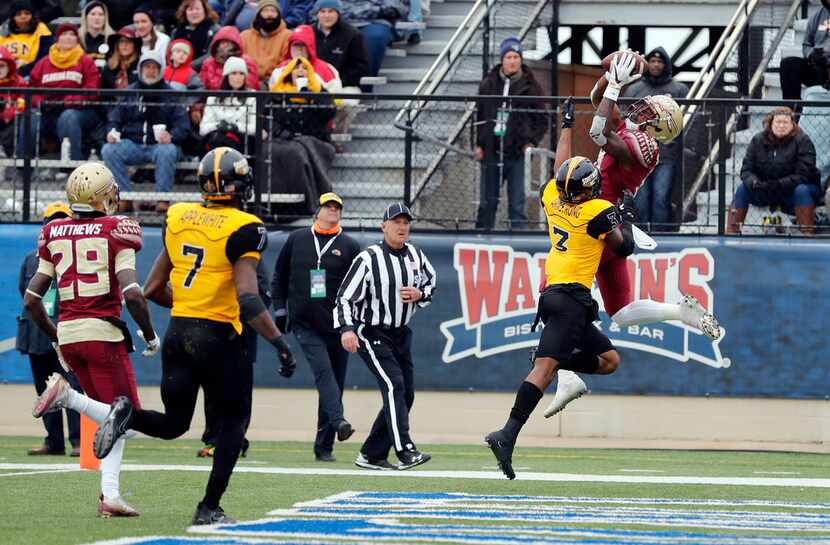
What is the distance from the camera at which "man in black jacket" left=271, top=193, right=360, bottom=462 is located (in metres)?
12.0

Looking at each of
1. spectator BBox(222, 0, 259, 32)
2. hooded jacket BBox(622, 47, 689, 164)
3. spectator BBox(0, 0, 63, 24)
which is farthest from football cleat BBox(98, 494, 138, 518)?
spectator BBox(0, 0, 63, 24)

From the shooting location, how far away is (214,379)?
7316mm

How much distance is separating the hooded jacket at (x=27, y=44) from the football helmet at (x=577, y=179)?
9.52m

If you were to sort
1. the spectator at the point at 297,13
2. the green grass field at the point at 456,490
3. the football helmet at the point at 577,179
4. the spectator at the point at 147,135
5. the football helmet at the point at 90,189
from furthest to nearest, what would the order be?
the spectator at the point at 297,13
the spectator at the point at 147,135
the football helmet at the point at 577,179
the football helmet at the point at 90,189
the green grass field at the point at 456,490

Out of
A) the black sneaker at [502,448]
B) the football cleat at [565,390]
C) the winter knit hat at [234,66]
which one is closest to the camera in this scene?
the black sneaker at [502,448]

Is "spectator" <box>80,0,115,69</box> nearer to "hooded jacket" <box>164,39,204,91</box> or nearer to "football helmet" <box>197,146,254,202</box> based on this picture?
"hooded jacket" <box>164,39,204,91</box>

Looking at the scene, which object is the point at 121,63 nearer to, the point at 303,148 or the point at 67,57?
the point at 67,57

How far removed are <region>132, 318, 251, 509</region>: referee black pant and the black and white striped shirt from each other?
384 cm

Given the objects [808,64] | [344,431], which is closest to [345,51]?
[808,64]

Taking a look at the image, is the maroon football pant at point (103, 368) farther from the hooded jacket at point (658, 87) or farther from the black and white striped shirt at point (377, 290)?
the hooded jacket at point (658, 87)

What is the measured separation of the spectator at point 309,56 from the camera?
52.0 ft

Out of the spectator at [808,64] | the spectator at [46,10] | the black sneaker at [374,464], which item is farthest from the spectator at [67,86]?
the spectator at [808,64]

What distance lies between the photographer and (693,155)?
14203mm

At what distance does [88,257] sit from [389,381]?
3.10 metres
